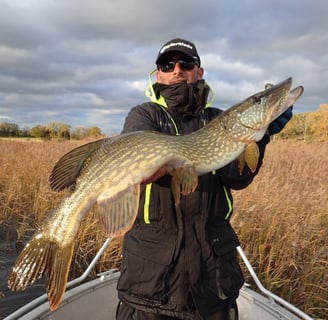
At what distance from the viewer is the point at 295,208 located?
360 centimetres

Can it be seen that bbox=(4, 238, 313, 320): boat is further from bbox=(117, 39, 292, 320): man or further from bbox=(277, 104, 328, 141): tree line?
bbox=(277, 104, 328, 141): tree line

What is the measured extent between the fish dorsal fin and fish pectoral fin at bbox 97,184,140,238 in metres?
0.16

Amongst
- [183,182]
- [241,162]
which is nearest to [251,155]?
[241,162]

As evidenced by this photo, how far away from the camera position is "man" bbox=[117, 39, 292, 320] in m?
1.62

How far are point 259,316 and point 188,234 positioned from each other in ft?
3.76

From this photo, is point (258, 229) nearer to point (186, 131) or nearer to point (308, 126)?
point (186, 131)

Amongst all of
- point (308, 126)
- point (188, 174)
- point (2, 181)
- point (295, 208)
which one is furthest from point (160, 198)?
point (308, 126)

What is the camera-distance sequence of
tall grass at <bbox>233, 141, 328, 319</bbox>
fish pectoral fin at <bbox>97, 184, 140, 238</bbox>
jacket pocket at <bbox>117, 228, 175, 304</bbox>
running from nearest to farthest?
fish pectoral fin at <bbox>97, 184, 140, 238</bbox> < jacket pocket at <bbox>117, 228, 175, 304</bbox> < tall grass at <bbox>233, 141, 328, 319</bbox>

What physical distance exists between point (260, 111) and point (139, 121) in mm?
634

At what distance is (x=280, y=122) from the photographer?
6.00ft

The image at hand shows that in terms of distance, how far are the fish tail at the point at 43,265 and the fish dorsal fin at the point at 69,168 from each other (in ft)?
0.77

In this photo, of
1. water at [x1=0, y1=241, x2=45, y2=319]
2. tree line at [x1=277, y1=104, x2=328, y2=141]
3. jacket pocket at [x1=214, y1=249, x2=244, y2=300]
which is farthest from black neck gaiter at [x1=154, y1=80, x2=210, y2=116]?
tree line at [x1=277, y1=104, x2=328, y2=141]

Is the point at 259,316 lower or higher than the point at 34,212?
lower

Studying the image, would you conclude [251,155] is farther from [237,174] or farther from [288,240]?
[288,240]
